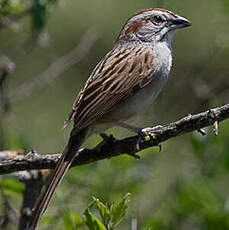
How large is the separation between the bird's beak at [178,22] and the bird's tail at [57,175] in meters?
1.13

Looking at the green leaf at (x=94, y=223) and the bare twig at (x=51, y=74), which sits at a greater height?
the bare twig at (x=51, y=74)

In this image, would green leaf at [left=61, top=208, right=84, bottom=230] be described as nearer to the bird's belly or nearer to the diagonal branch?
the diagonal branch

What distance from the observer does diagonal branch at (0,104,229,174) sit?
292 cm

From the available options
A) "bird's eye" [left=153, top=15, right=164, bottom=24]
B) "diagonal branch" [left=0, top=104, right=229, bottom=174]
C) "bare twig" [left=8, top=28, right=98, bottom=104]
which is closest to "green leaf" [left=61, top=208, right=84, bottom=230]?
"diagonal branch" [left=0, top=104, right=229, bottom=174]

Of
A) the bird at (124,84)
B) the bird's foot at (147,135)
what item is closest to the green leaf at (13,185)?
the bird at (124,84)

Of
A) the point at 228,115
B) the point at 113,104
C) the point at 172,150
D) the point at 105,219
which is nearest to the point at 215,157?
the point at 113,104

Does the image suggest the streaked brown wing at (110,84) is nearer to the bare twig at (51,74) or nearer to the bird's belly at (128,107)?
the bird's belly at (128,107)

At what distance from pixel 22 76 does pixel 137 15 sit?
3840mm

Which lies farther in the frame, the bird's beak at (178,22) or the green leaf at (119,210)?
the bird's beak at (178,22)

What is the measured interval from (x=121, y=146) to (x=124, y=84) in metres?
0.60

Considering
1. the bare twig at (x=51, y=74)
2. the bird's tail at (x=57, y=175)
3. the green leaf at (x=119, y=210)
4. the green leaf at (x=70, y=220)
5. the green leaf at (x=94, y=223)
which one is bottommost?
the green leaf at (x=94, y=223)

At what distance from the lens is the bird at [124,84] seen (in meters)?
3.55

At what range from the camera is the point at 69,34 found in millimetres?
8102

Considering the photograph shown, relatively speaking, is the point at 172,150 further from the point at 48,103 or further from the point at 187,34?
the point at 187,34
